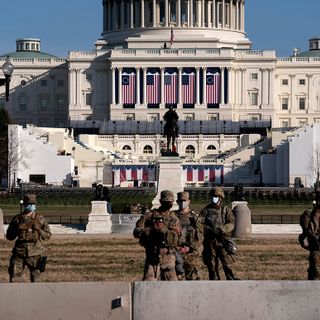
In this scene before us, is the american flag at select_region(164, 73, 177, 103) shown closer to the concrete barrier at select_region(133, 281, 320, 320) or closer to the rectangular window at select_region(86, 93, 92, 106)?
the rectangular window at select_region(86, 93, 92, 106)

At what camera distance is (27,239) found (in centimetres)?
2592

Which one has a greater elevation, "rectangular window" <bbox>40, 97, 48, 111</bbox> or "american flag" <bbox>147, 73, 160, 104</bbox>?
"american flag" <bbox>147, 73, 160, 104</bbox>

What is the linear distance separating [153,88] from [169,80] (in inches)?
88.8

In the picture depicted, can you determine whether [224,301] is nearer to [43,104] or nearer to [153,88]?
[153,88]

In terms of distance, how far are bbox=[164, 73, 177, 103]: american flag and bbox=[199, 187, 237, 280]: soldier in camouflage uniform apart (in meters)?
147

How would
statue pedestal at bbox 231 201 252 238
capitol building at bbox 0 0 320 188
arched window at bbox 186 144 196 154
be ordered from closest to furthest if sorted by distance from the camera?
statue pedestal at bbox 231 201 252 238
arched window at bbox 186 144 196 154
capitol building at bbox 0 0 320 188

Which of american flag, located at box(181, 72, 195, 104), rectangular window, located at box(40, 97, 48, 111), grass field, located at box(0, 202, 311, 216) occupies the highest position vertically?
american flag, located at box(181, 72, 195, 104)

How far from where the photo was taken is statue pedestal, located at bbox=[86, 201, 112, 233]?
5619 cm

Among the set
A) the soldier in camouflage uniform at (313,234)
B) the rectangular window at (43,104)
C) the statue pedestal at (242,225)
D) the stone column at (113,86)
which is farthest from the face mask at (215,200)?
the rectangular window at (43,104)

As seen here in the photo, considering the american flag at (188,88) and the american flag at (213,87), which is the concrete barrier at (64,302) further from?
the american flag at (213,87)

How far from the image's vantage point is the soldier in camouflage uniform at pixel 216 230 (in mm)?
27453

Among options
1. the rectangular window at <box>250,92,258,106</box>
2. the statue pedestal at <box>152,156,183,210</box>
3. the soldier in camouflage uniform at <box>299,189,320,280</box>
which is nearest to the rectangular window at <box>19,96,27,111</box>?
the rectangular window at <box>250,92,258,106</box>

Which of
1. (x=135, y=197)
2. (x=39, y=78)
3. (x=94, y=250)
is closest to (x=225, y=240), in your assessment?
(x=94, y=250)

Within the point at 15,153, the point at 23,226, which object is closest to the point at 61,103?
the point at 15,153
